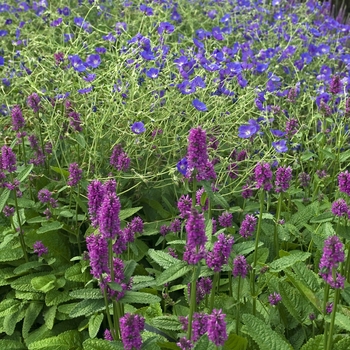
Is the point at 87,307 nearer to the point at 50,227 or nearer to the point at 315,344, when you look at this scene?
the point at 315,344

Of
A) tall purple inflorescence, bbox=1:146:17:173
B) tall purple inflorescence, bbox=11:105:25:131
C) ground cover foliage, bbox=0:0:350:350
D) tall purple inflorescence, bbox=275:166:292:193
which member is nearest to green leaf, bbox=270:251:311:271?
ground cover foliage, bbox=0:0:350:350

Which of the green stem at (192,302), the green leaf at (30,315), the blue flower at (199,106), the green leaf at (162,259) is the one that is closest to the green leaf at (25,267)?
the green leaf at (30,315)

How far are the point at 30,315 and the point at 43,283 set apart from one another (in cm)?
13

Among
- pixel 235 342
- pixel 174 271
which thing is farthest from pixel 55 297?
pixel 174 271

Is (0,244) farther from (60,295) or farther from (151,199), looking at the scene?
(151,199)

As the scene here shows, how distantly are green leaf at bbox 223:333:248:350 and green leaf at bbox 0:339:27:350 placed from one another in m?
0.91

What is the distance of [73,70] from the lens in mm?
2949

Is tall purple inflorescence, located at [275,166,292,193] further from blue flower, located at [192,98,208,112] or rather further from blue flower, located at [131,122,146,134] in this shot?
blue flower, located at [131,122,146,134]

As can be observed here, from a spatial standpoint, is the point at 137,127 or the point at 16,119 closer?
the point at 16,119

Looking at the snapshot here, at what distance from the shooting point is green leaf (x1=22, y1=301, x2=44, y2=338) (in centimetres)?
240

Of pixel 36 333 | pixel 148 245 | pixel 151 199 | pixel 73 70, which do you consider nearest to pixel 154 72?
pixel 73 70

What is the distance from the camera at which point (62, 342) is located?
7.30 feet

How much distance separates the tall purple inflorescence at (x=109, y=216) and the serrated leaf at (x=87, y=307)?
281 mm

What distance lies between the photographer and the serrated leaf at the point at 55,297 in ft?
7.89
